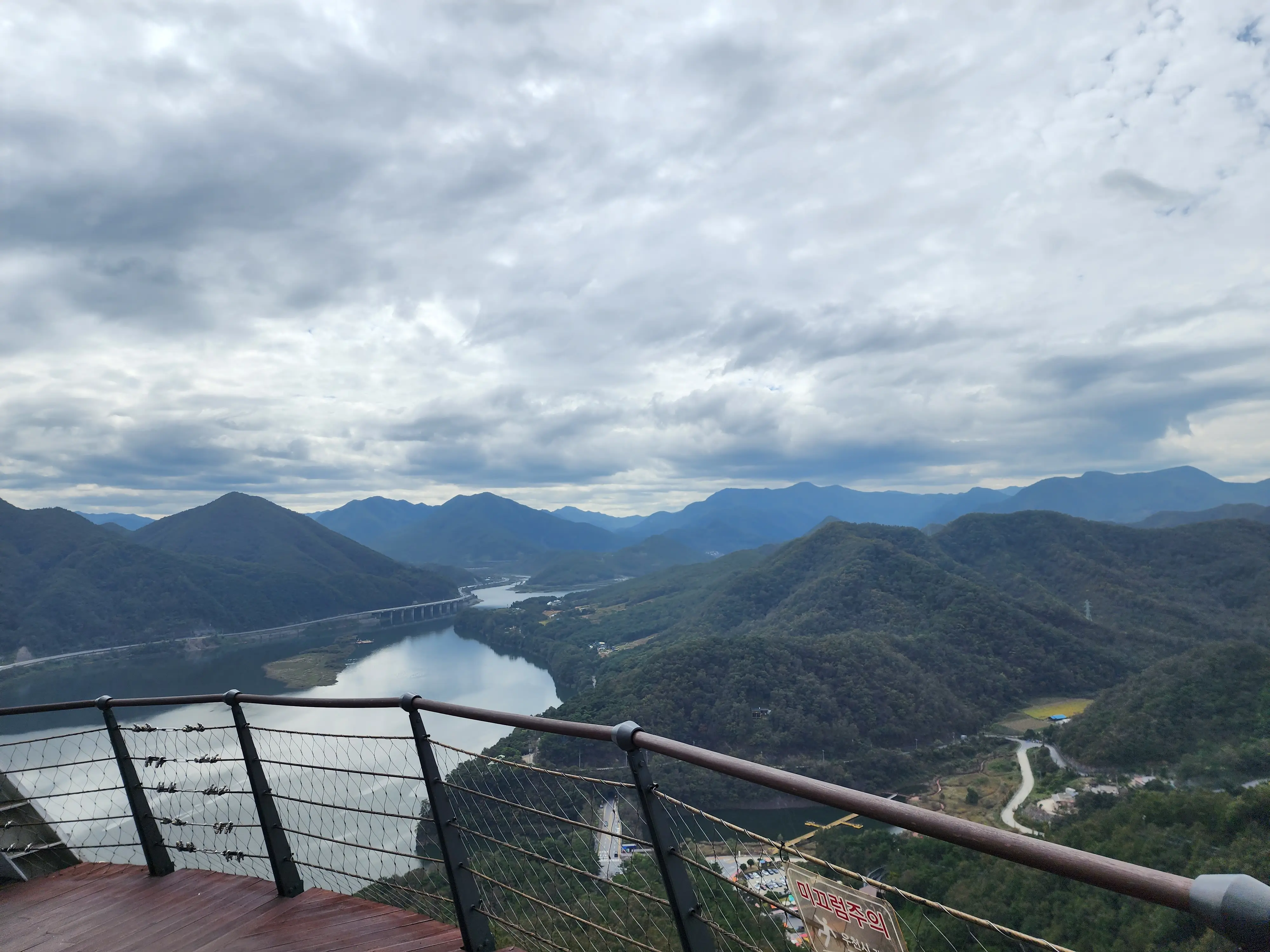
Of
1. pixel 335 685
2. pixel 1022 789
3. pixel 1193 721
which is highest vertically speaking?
pixel 335 685

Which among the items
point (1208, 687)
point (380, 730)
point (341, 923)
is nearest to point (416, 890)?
point (341, 923)

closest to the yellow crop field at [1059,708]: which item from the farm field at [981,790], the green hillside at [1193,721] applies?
the green hillside at [1193,721]

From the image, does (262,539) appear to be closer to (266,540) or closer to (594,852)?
(266,540)

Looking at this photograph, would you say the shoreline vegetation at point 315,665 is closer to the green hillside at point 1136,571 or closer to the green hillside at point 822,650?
the green hillside at point 822,650

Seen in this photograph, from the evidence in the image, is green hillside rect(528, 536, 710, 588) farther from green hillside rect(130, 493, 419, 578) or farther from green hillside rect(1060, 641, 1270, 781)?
green hillside rect(1060, 641, 1270, 781)

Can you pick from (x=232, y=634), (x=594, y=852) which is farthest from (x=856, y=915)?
(x=232, y=634)

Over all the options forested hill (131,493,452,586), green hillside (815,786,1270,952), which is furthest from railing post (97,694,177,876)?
forested hill (131,493,452,586)

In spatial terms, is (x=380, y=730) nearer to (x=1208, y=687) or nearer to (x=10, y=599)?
(x=1208, y=687)

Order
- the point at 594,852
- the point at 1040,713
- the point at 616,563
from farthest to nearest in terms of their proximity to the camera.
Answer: the point at 616,563, the point at 1040,713, the point at 594,852
